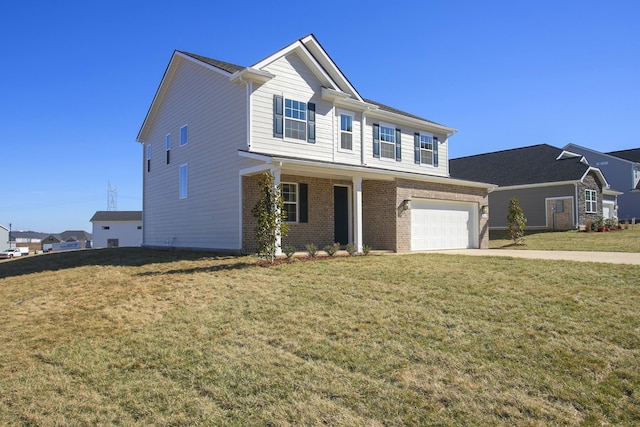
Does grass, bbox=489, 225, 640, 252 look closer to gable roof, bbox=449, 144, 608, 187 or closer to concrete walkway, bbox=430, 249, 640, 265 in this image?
concrete walkway, bbox=430, 249, 640, 265

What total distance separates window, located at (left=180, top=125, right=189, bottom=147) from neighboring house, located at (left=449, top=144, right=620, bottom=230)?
21.9 meters

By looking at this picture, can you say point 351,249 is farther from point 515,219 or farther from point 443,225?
point 515,219

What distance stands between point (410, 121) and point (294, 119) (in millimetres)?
6818

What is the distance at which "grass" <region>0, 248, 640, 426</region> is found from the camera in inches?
181

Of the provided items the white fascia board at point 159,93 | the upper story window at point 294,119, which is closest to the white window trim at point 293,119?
the upper story window at point 294,119

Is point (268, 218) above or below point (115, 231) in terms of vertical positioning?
above

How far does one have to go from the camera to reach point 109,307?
845cm

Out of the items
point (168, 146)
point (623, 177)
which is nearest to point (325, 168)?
point (168, 146)

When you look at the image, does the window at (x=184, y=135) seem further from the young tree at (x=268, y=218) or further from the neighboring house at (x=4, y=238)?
the neighboring house at (x=4, y=238)

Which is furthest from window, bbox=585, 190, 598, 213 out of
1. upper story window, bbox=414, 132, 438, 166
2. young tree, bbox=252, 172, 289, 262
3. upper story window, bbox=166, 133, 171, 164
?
upper story window, bbox=166, 133, 171, 164

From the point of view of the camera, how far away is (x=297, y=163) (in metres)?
13.3

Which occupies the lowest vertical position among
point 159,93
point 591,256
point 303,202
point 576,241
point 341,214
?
point 591,256

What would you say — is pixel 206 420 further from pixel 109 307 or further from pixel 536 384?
pixel 109 307

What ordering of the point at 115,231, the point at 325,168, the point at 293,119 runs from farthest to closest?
the point at 115,231 → the point at 293,119 → the point at 325,168
